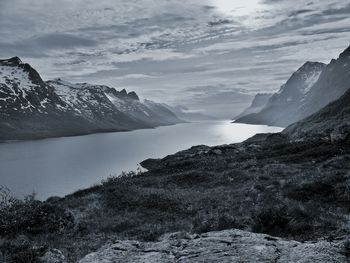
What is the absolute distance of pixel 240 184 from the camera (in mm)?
30625

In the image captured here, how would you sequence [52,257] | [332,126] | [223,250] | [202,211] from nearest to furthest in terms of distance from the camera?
[223,250], [52,257], [202,211], [332,126]

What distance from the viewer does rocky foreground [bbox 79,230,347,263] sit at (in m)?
7.65

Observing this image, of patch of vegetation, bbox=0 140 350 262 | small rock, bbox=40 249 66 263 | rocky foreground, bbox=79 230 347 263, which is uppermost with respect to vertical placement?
rocky foreground, bbox=79 230 347 263

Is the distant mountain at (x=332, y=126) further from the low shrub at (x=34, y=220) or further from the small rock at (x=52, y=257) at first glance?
the small rock at (x=52, y=257)

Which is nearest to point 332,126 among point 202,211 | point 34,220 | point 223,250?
point 202,211

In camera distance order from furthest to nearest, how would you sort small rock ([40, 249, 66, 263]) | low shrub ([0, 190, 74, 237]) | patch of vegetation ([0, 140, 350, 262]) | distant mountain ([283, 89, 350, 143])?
distant mountain ([283, 89, 350, 143]) → low shrub ([0, 190, 74, 237]) → patch of vegetation ([0, 140, 350, 262]) → small rock ([40, 249, 66, 263])

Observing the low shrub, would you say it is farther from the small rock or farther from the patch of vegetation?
the small rock

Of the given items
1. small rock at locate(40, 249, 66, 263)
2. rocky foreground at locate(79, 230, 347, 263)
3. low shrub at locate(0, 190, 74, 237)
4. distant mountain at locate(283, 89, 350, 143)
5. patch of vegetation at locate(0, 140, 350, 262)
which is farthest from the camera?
distant mountain at locate(283, 89, 350, 143)

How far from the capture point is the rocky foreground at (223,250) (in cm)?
765

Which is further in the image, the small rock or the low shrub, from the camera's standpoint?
the low shrub

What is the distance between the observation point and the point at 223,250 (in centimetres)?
846

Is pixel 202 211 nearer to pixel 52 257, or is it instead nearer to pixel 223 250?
pixel 52 257

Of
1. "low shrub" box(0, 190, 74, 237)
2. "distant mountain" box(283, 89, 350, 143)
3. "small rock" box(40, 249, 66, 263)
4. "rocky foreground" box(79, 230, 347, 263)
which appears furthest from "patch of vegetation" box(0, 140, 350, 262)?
"distant mountain" box(283, 89, 350, 143)

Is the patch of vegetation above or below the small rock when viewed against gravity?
below
